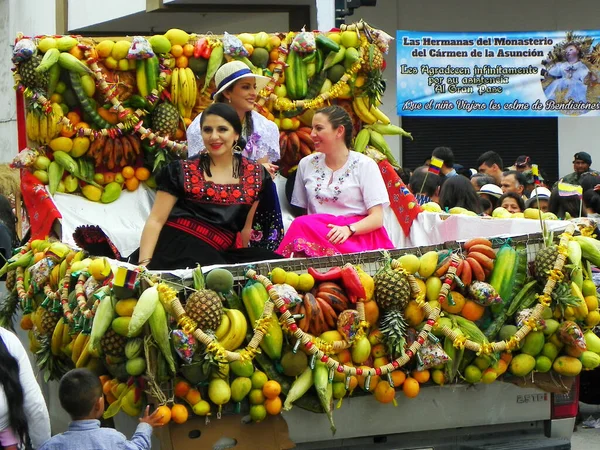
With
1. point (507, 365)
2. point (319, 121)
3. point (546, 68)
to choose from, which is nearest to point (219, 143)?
point (319, 121)

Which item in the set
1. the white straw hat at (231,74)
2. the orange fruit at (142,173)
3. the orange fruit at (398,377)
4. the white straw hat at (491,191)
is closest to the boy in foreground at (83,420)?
the orange fruit at (398,377)

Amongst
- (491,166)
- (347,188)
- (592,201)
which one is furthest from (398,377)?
(491,166)

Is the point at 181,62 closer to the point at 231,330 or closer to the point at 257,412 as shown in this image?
the point at 231,330

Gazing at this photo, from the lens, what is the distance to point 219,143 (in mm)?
6309

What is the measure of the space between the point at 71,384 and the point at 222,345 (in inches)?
31.0

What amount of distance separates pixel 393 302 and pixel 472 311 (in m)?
0.48

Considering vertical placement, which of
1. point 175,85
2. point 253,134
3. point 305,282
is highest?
point 175,85

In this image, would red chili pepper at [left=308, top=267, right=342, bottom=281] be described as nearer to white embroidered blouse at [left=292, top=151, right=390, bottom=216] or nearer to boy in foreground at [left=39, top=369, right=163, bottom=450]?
boy in foreground at [left=39, top=369, right=163, bottom=450]

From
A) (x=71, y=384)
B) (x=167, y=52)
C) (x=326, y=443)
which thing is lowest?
(x=326, y=443)

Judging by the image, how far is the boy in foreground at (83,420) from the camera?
14.8 feet

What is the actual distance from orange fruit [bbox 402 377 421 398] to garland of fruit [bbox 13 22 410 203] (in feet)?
9.16

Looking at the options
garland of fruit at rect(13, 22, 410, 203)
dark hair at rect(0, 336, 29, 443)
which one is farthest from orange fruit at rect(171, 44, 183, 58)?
dark hair at rect(0, 336, 29, 443)

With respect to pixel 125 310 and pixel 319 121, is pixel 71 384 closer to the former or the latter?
pixel 125 310

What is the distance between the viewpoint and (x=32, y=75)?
23.7ft
